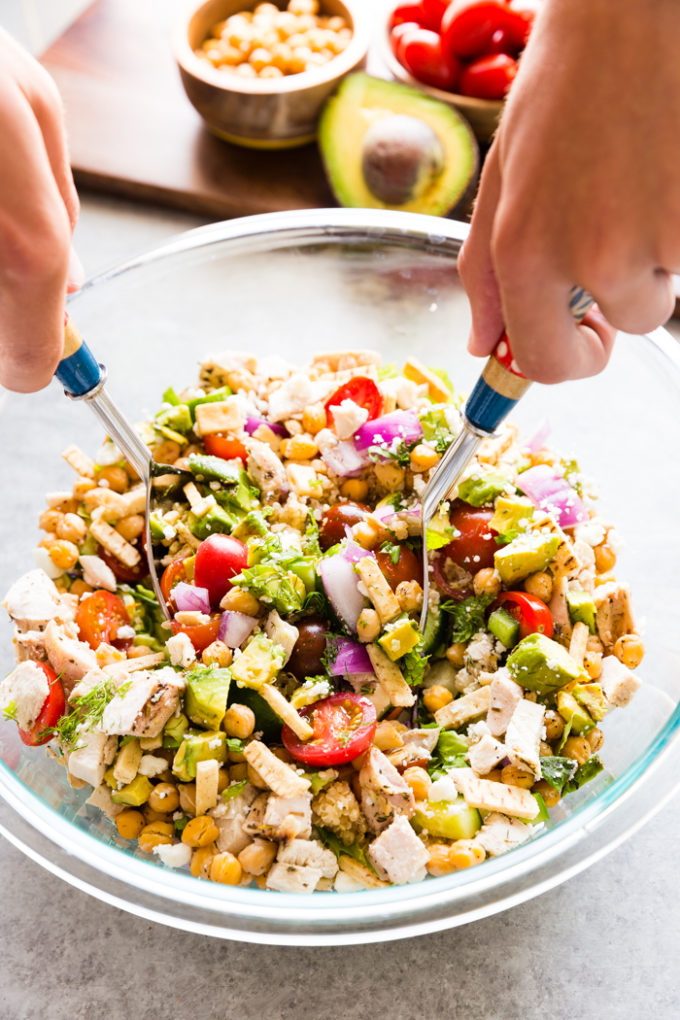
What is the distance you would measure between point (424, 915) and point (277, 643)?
53cm

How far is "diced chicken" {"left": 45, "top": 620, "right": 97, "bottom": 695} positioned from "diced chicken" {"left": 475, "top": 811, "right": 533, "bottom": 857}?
78 centimetres

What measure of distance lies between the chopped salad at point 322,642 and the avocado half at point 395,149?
86 centimetres

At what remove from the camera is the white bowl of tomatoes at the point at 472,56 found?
8.90 feet

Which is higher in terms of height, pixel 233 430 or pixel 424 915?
pixel 233 430

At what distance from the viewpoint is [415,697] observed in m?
1.70

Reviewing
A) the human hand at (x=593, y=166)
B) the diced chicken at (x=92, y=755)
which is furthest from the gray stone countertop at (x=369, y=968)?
the human hand at (x=593, y=166)

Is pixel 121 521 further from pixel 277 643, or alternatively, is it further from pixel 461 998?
pixel 461 998

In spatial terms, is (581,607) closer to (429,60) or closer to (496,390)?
(496,390)

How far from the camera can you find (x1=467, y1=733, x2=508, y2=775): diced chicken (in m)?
1.56

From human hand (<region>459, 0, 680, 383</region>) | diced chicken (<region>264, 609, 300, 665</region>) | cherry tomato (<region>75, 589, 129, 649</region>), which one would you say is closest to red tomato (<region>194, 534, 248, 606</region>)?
diced chicken (<region>264, 609, 300, 665</region>)

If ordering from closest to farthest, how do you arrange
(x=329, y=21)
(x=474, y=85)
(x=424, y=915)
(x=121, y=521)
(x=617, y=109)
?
(x=617, y=109) < (x=424, y=915) < (x=121, y=521) < (x=474, y=85) < (x=329, y=21)

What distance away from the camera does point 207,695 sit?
1.54 m

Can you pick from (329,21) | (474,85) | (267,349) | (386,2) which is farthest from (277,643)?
(386,2)

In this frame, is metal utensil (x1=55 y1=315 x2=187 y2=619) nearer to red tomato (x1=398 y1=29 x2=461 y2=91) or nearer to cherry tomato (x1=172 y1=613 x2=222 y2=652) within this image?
cherry tomato (x1=172 y1=613 x2=222 y2=652)
